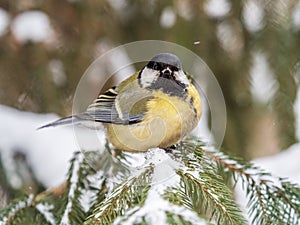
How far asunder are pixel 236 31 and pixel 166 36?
0.75ft

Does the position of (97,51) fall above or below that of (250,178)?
above

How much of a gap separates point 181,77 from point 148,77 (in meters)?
0.08

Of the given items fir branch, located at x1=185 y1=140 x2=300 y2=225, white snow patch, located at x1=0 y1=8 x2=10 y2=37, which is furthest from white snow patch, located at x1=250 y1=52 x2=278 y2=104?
white snow patch, located at x1=0 y1=8 x2=10 y2=37

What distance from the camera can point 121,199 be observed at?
0.97 metres

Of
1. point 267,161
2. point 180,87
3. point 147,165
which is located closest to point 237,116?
point 267,161

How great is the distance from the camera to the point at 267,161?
204cm

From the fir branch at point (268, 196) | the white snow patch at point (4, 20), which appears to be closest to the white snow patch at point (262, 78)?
the fir branch at point (268, 196)

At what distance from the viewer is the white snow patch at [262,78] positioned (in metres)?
1.63

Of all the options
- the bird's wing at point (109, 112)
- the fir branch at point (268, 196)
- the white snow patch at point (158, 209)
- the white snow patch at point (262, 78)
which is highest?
the white snow patch at point (262, 78)

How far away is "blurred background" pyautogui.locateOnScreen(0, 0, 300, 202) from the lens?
1.62m

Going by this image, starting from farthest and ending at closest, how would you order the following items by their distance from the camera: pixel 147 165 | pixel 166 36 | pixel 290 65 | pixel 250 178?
pixel 166 36
pixel 290 65
pixel 250 178
pixel 147 165

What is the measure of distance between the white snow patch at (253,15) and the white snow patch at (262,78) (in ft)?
0.28

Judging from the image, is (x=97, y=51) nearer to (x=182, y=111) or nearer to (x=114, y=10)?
(x=114, y=10)

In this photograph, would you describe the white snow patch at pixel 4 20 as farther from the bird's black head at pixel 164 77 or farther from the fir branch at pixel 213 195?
the fir branch at pixel 213 195
